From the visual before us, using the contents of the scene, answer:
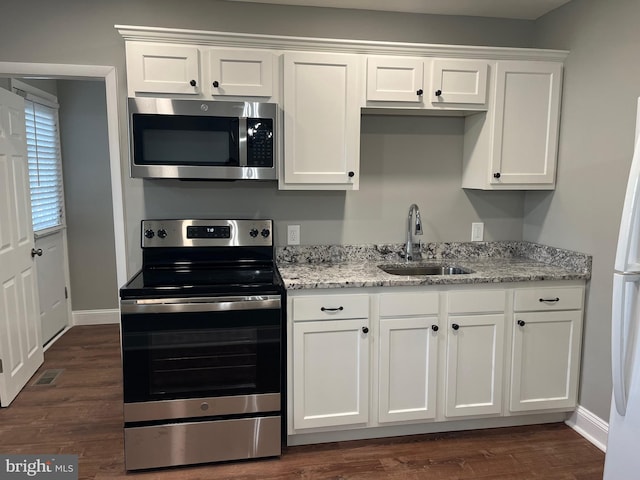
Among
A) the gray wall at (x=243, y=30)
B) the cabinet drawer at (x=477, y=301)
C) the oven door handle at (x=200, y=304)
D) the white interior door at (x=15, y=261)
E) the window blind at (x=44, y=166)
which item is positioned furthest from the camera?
the window blind at (x=44, y=166)

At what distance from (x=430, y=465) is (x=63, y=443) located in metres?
1.91

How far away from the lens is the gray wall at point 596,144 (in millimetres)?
2340

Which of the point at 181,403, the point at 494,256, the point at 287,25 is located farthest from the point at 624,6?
the point at 181,403

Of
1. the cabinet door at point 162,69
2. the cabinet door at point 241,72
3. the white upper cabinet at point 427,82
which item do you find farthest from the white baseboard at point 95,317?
the white upper cabinet at point 427,82

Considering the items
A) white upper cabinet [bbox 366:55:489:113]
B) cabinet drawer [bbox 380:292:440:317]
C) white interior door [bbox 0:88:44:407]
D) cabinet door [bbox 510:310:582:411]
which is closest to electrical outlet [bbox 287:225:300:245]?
cabinet drawer [bbox 380:292:440:317]

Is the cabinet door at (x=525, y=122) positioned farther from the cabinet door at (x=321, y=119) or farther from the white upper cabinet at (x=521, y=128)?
the cabinet door at (x=321, y=119)

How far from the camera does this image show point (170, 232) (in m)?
2.63

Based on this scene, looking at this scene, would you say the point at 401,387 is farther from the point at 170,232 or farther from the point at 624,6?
the point at 624,6

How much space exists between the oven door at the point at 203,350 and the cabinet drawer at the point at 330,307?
12cm

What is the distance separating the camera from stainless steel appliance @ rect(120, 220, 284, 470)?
219 centimetres

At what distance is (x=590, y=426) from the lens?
2588 mm

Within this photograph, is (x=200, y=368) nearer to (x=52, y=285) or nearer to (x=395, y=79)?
(x=395, y=79)

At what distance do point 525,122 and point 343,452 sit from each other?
2112 mm

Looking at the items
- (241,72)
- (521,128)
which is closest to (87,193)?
(241,72)
